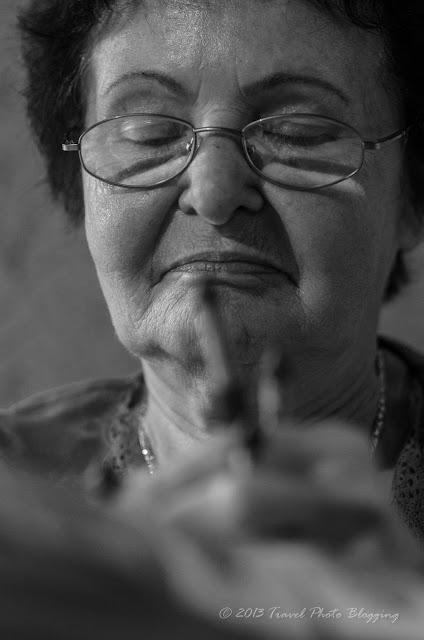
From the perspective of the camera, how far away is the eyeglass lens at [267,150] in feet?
3.31

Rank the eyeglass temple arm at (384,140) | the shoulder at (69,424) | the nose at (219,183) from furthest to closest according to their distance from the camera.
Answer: the shoulder at (69,424), the eyeglass temple arm at (384,140), the nose at (219,183)

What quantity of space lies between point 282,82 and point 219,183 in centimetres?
15

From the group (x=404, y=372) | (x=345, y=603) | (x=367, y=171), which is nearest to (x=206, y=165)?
(x=367, y=171)

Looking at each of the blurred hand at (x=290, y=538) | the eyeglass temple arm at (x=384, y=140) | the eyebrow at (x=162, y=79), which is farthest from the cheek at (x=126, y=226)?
the blurred hand at (x=290, y=538)

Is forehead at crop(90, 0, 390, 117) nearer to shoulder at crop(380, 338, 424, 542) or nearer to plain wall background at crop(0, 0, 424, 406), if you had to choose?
shoulder at crop(380, 338, 424, 542)

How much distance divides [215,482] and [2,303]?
5.25 ft

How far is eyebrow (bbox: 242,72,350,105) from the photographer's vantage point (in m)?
1.00

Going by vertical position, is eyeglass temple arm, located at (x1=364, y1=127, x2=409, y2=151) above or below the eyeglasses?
below

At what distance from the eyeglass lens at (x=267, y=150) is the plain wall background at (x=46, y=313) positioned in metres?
0.90

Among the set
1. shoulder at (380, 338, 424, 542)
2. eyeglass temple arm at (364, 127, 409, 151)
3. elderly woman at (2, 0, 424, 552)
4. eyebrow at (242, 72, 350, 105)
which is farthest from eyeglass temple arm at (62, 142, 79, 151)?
shoulder at (380, 338, 424, 542)

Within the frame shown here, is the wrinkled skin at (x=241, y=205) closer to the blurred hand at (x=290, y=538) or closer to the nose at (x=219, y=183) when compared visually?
the nose at (x=219, y=183)

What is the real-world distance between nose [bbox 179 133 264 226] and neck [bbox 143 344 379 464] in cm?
19

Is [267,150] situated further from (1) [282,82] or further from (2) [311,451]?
(2) [311,451]

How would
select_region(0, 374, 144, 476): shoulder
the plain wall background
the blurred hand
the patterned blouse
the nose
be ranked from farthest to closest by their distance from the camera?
the plain wall background → select_region(0, 374, 144, 476): shoulder → the patterned blouse → the nose → the blurred hand
